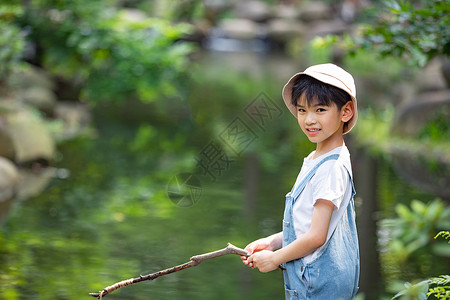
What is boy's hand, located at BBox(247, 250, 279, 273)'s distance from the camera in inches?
89.6

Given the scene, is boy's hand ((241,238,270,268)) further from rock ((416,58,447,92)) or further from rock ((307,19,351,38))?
rock ((307,19,351,38))

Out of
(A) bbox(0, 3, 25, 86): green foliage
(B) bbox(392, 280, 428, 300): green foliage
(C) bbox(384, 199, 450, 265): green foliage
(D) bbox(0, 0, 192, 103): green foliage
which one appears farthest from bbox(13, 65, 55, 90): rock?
(B) bbox(392, 280, 428, 300): green foliage

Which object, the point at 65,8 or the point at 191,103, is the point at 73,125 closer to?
the point at 65,8

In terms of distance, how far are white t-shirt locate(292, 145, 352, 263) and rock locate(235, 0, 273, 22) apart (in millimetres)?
28536

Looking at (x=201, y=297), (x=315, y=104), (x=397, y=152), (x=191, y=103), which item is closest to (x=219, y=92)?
(x=191, y=103)

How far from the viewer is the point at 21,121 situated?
820cm

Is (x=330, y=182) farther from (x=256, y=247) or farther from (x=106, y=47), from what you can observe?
(x=106, y=47)

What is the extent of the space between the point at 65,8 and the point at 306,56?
14.2 m

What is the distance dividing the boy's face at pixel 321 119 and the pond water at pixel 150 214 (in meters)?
2.35

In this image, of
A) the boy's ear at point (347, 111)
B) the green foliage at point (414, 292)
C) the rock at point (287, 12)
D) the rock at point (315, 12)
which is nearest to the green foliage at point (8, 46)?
the boy's ear at point (347, 111)

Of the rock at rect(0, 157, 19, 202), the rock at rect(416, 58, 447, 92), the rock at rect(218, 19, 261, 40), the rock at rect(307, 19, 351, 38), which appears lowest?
the rock at rect(0, 157, 19, 202)

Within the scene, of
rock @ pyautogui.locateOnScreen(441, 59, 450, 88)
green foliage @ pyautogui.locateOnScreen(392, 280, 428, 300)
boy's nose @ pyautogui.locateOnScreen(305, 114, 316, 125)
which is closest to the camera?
green foliage @ pyautogui.locateOnScreen(392, 280, 428, 300)

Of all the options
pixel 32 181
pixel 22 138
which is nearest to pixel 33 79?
pixel 22 138

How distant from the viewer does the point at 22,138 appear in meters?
7.99
